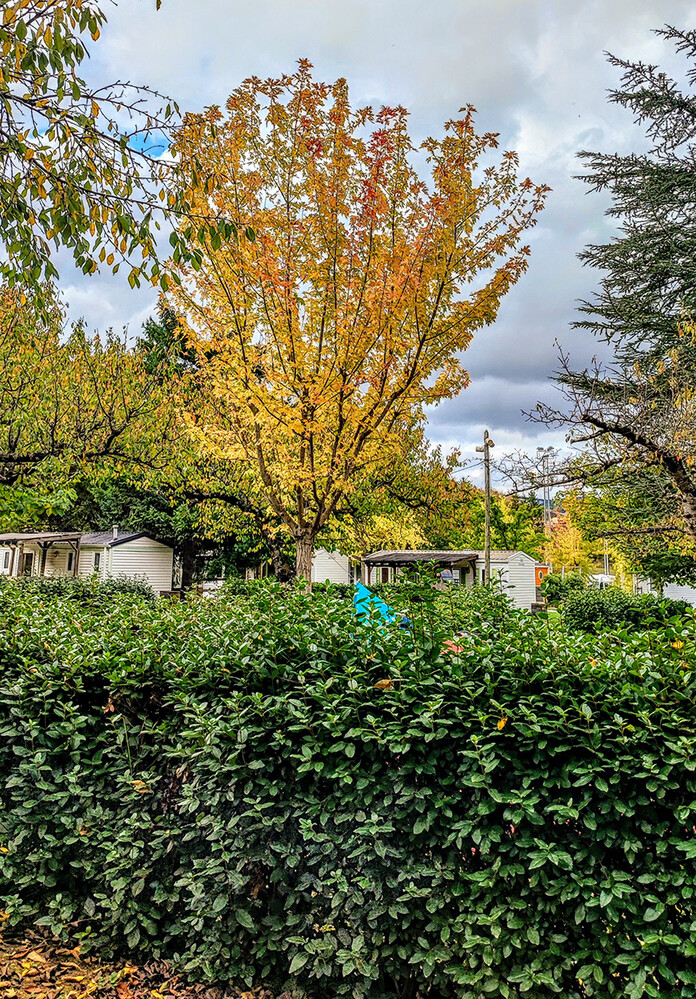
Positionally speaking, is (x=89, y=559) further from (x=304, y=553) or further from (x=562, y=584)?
(x=304, y=553)

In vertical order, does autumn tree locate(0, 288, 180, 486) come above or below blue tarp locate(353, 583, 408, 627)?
above

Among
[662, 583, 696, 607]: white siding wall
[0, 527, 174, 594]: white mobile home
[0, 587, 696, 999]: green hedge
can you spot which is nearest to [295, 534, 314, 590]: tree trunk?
[0, 587, 696, 999]: green hedge

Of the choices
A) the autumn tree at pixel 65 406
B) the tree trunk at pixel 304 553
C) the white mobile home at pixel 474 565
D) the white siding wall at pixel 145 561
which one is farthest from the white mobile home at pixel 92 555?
the tree trunk at pixel 304 553

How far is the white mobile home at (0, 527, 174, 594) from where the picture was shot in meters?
25.6

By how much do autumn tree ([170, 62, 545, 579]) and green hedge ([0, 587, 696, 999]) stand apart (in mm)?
3472

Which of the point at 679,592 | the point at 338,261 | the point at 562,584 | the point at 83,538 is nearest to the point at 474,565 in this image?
the point at 562,584

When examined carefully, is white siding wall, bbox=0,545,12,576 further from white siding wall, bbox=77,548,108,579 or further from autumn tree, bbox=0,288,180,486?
autumn tree, bbox=0,288,180,486

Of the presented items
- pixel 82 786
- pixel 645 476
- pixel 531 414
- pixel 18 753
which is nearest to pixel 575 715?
pixel 82 786

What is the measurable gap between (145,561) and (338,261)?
23650mm

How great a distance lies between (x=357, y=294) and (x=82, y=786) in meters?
4.48

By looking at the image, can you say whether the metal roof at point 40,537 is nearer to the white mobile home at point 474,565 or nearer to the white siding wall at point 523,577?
the white mobile home at point 474,565

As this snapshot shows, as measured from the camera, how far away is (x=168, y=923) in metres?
2.66

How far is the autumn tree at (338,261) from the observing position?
583 cm

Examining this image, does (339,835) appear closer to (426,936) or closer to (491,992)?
(426,936)
